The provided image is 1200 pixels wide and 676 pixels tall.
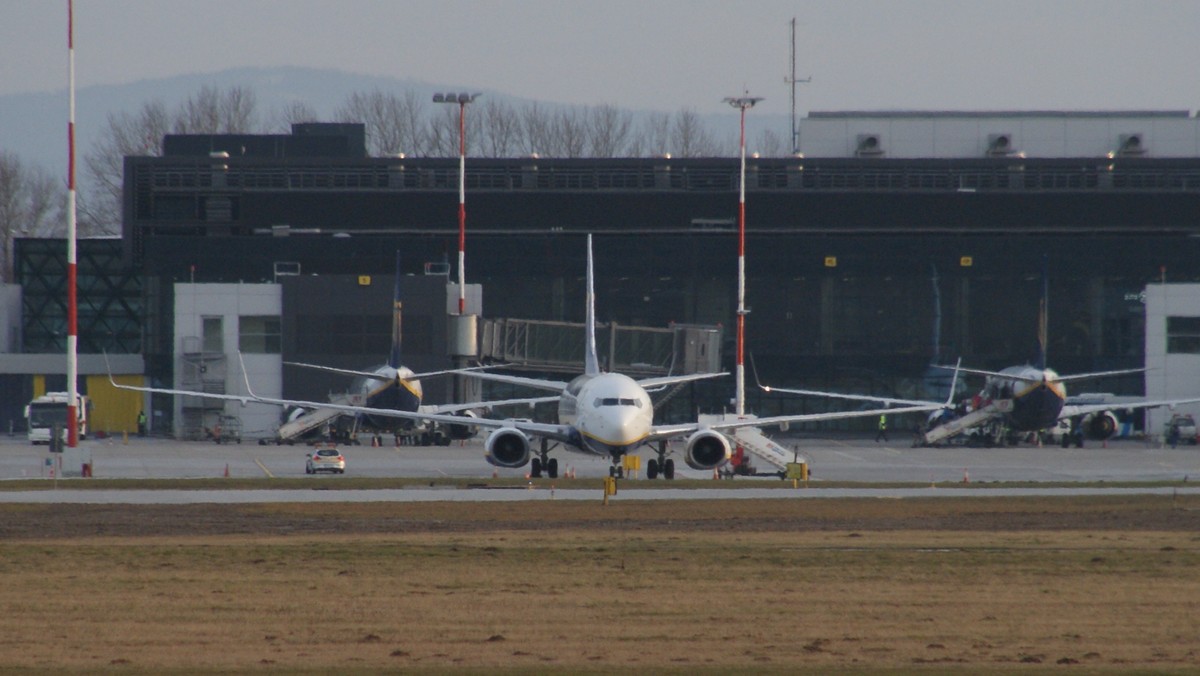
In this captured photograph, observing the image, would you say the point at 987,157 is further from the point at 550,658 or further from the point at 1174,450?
the point at 550,658

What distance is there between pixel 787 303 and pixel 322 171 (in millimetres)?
33993

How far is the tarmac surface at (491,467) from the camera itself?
2018 inches

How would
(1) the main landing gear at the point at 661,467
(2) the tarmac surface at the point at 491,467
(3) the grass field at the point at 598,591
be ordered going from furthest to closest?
(1) the main landing gear at the point at 661,467 < (2) the tarmac surface at the point at 491,467 < (3) the grass field at the point at 598,591

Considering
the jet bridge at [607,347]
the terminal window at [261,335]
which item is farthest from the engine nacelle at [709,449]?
the terminal window at [261,335]

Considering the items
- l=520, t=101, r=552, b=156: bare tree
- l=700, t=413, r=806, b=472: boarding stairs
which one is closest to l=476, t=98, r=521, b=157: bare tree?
l=520, t=101, r=552, b=156: bare tree

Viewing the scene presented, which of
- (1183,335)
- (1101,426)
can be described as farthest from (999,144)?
(1101,426)

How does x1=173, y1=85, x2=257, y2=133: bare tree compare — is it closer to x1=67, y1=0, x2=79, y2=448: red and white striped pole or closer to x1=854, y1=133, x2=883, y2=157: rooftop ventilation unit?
x1=854, y1=133, x2=883, y2=157: rooftop ventilation unit

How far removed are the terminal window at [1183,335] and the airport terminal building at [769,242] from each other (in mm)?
7077

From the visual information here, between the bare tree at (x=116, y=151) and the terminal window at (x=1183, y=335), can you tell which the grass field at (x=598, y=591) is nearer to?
the terminal window at (x=1183, y=335)

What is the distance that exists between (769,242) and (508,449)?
52938mm

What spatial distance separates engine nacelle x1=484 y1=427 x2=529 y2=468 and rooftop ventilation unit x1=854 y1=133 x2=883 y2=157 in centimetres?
6628

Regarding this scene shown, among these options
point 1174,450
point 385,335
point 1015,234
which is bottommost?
point 1174,450

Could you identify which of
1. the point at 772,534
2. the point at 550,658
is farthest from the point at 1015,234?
the point at 550,658

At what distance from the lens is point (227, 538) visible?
3734 cm
